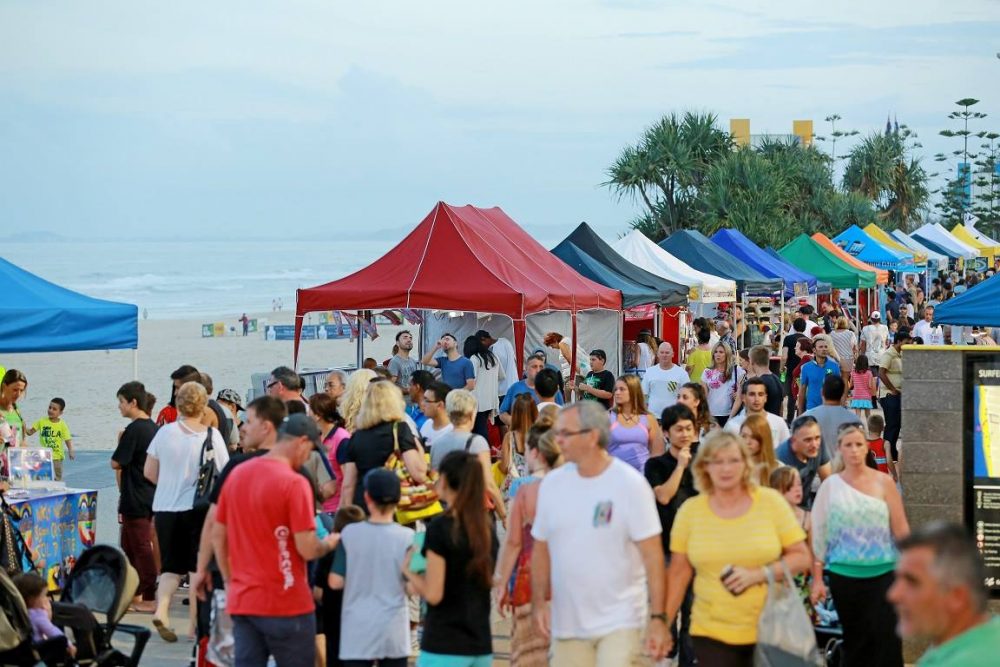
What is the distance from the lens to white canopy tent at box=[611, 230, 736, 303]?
22.8 meters

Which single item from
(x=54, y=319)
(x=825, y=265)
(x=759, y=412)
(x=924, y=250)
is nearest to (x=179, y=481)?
(x=54, y=319)

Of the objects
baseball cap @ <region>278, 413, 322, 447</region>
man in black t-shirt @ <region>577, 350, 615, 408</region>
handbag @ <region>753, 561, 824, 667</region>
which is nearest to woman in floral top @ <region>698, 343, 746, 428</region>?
man in black t-shirt @ <region>577, 350, 615, 408</region>

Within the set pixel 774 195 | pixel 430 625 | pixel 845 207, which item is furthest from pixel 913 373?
pixel 845 207

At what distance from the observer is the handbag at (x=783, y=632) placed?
5.20 metres

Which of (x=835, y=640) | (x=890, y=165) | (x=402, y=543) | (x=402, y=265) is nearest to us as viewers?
(x=402, y=543)

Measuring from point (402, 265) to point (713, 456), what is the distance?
11292mm

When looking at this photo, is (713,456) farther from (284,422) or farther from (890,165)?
(890,165)

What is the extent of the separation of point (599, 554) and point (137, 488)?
5.05 m

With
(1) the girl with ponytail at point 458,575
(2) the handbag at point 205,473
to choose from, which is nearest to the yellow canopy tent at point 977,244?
(2) the handbag at point 205,473

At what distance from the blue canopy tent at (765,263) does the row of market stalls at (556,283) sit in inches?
1.5

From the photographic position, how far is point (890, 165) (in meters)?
76.9

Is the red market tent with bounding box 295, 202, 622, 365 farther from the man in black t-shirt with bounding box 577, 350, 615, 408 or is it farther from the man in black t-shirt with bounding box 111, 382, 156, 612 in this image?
the man in black t-shirt with bounding box 111, 382, 156, 612

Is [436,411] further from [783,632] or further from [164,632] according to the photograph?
[783,632]

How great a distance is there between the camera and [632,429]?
8.78 m
